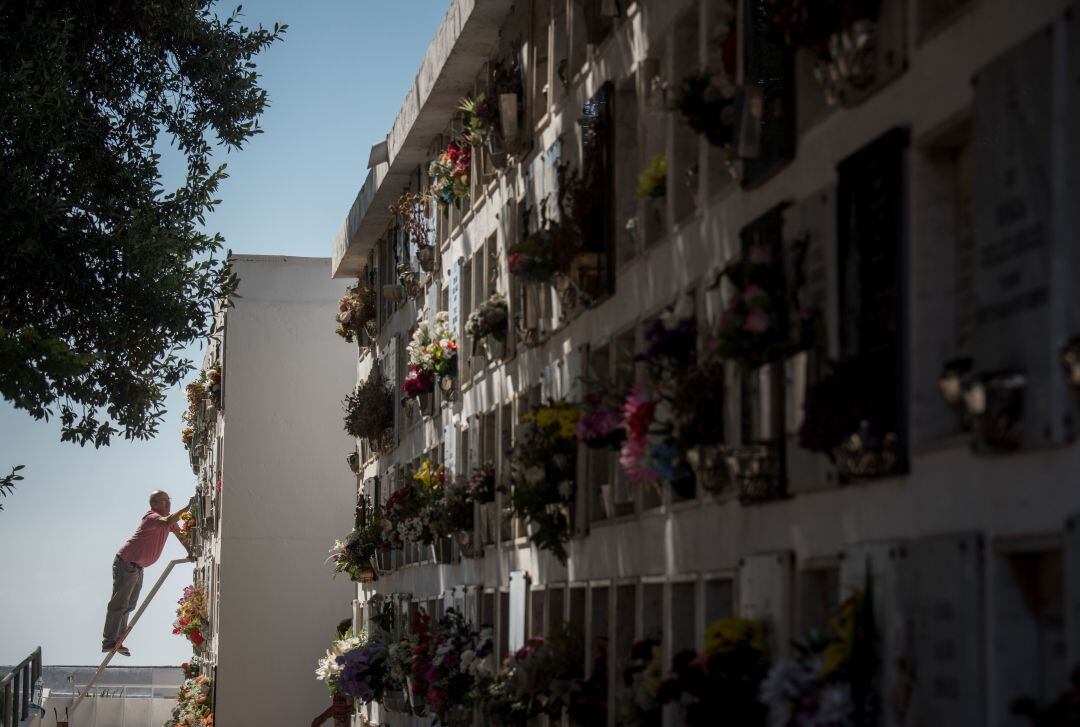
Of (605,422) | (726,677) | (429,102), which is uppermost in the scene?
(429,102)

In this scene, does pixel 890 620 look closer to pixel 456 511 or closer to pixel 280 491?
pixel 456 511

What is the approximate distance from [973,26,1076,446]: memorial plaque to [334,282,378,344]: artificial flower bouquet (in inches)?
851

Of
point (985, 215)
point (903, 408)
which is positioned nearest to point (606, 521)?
point (903, 408)

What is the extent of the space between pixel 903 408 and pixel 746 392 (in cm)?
249

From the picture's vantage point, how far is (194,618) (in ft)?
126

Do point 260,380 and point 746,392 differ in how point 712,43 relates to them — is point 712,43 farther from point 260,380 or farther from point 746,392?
point 260,380

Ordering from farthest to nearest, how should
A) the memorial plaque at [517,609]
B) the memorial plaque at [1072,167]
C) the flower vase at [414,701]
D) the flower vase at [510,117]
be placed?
the flower vase at [414,701]
the flower vase at [510,117]
the memorial plaque at [517,609]
the memorial plaque at [1072,167]

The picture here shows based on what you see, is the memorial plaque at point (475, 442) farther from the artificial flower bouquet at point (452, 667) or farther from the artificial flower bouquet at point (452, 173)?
the artificial flower bouquet at point (452, 173)

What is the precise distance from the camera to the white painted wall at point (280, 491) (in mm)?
32594

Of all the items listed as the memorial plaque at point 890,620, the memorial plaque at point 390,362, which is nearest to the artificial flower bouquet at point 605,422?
the memorial plaque at point 890,620

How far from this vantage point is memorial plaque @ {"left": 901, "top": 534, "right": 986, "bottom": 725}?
275 inches

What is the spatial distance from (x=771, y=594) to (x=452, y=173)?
36.7 ft

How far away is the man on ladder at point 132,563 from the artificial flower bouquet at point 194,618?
1.05 m

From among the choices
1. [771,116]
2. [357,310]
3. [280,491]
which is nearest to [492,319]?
[771,116]
